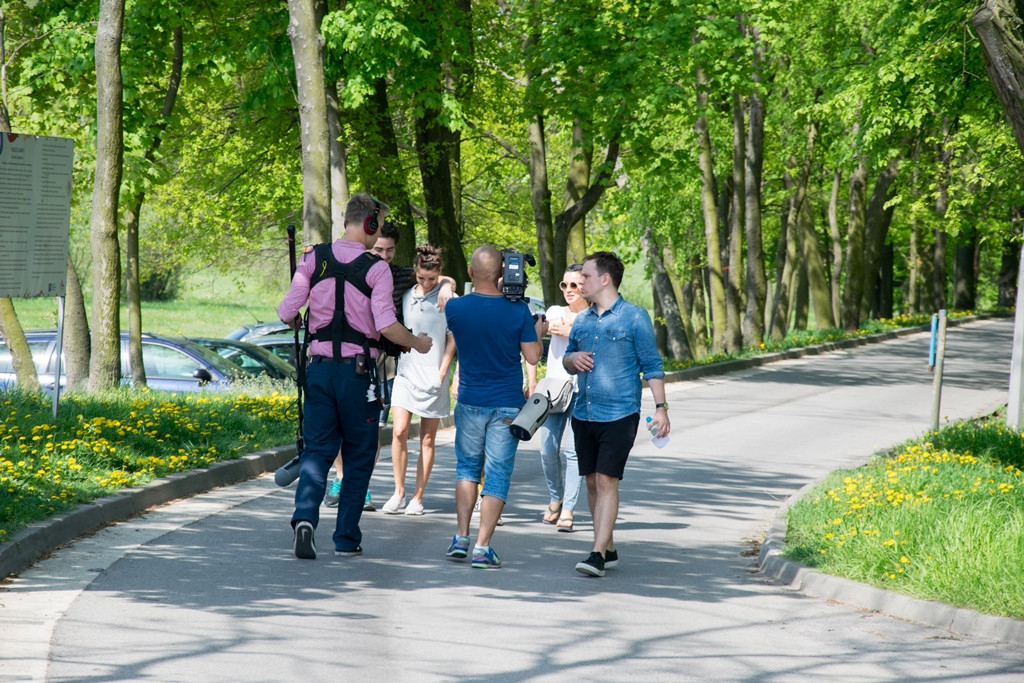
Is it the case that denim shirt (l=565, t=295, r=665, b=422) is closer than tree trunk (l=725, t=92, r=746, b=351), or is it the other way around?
denim shirt (l=565, t=295, r=665, b=422)

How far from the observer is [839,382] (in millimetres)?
23844

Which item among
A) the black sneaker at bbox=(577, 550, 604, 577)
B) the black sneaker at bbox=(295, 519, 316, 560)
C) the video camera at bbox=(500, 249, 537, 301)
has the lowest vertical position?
the black sneaker at bbox=(577, 550, 604, 577)

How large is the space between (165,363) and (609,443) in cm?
1133

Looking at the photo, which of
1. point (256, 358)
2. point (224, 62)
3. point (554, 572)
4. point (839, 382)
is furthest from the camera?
point (839, 382)

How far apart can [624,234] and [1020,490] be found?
2720 centimetres

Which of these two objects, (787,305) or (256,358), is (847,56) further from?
(787,305)

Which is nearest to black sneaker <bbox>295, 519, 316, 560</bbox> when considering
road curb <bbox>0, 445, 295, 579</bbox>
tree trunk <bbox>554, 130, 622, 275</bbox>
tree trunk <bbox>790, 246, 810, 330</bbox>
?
road curb <bbox>0, 445, 295, 579</bbox>

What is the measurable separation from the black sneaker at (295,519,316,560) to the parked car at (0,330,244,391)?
925cm

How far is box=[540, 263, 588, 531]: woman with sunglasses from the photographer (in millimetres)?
9148

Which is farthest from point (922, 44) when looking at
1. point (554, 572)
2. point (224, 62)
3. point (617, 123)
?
point (554, 572)

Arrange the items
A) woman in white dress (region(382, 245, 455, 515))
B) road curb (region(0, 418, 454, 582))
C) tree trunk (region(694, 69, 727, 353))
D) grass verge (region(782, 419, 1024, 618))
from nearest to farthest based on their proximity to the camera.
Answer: grass verge (region(782, 419, 1024, 618))
road curb (region(0, 418, 454, 582))
woman in white dress (region(382, 245, 455, 515))
tree trunk (region(694, 69, 727, 353))

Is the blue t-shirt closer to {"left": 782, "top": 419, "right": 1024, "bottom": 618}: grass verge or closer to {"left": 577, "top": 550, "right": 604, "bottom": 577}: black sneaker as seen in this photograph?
{"left": 577, "top": 550, "right": 604, "bottom": 577}: black sneaker

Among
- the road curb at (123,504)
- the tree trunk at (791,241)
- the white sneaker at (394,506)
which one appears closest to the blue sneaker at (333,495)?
the white sneaker at (394,506)

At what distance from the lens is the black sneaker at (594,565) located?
7.59 metres
